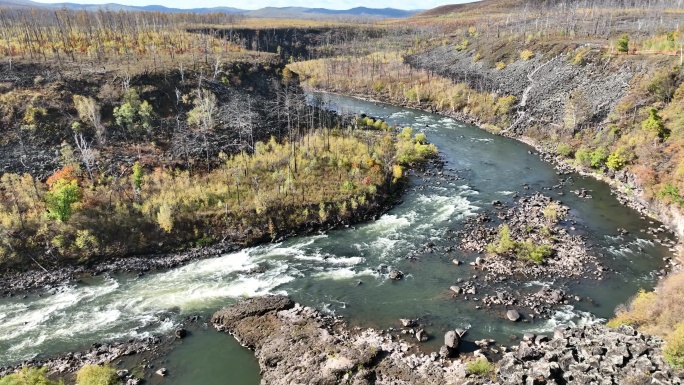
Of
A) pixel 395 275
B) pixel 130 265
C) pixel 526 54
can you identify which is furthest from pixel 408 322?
pixel 526 54

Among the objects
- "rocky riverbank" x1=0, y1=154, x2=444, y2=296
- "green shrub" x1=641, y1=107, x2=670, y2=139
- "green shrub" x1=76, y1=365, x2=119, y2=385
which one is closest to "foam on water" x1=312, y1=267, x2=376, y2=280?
"rocky riverbank" x1=0, y1=154, x2=444, y2=296

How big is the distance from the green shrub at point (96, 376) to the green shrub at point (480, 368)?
78.3ft

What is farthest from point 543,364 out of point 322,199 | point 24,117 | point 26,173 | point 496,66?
point 496,66

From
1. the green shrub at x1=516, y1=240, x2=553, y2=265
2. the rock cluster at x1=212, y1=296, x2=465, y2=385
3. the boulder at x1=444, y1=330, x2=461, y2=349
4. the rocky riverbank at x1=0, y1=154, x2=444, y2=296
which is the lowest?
the rock cluster at x1=212, y1=296, x2=465, y2=385

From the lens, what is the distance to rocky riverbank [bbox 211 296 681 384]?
26359mm

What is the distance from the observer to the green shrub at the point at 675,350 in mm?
24422

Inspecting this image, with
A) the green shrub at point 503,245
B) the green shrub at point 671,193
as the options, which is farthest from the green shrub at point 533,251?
the green shrub at point 671,193

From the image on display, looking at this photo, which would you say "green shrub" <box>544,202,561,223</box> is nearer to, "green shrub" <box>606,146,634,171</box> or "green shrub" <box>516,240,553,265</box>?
"green shrub" <box>516,240,553,265</box>

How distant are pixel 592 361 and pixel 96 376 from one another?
32.0 metres

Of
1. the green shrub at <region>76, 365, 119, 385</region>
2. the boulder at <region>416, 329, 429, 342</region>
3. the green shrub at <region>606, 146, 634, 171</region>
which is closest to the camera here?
the green shrub at <region>76, 365, 119, 385</region>

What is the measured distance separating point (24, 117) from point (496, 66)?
10128 centimetres

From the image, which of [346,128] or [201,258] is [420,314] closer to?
[201,258]

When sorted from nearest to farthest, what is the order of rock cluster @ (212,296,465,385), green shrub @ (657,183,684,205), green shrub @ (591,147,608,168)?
1. rock cluster @ (212,296,465,385)
2. green shrub @ (657,183,684,205)
3. green shrub @ (591,147,608,168)

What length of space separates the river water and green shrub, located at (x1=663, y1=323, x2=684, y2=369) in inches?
365
